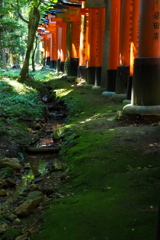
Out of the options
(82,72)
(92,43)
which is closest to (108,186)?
(92,43)

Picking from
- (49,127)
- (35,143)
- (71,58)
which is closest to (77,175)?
(35,143)

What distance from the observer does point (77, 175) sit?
20.9ft

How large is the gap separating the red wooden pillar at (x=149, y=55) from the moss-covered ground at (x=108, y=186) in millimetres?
807

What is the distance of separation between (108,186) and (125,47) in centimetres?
844

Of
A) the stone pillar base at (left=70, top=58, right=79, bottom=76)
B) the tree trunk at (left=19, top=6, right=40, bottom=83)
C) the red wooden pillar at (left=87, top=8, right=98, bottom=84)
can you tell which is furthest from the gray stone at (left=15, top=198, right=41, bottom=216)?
the stone pillar base at (left=70, top=58, right=79, bottom=76)

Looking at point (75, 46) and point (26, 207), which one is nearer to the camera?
point (26, 207)

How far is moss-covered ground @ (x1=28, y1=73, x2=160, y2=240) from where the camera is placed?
4.21 metres

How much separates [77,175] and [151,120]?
3573 millimetres

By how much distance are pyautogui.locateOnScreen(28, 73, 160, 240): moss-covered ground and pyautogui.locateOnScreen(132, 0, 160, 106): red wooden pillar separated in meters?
0.81

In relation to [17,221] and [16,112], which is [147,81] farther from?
[17,221]

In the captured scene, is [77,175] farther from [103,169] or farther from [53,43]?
[53,43]

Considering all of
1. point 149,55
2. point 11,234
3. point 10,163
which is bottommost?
point 10,163

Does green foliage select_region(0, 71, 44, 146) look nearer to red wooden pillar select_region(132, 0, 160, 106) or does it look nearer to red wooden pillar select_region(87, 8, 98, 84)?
red wooden pillar select_region(132, 0, 160, 106)

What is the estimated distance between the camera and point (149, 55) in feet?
30.2
